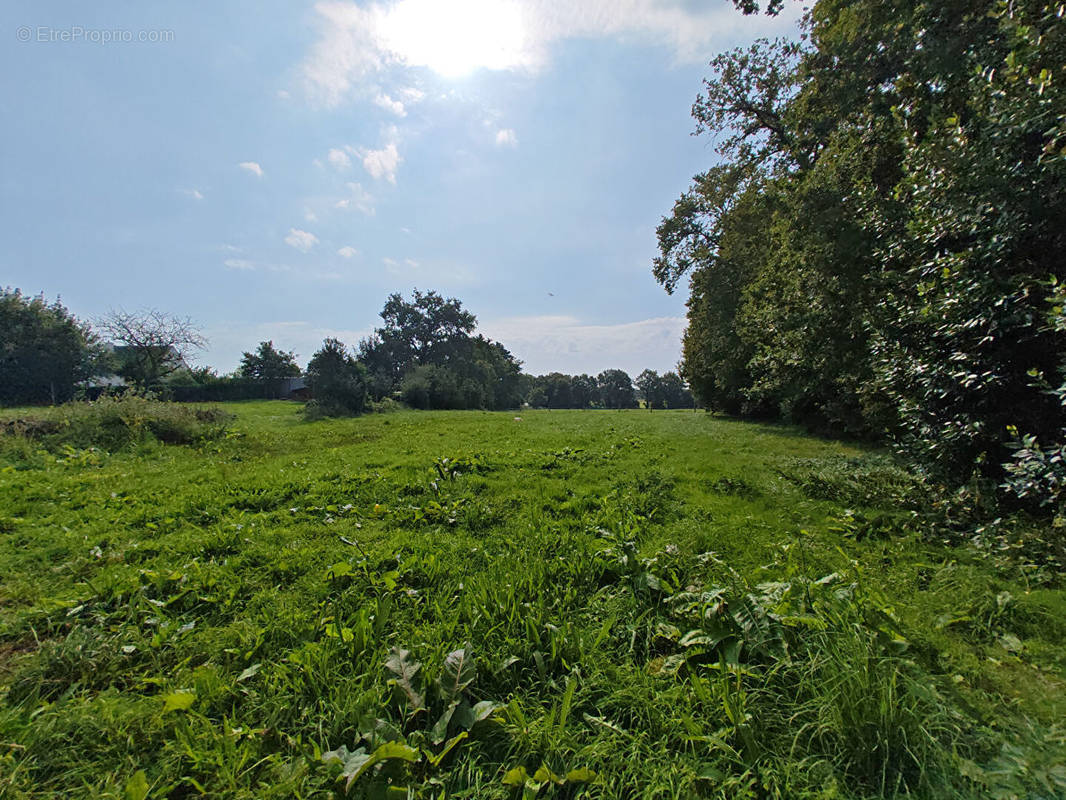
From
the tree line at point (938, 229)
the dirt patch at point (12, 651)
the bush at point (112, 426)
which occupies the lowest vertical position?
the dirt patch at point (12, 651)

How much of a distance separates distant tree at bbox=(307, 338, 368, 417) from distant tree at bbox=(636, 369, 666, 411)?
6898 cm

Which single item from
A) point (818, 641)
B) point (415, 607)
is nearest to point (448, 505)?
point (415, 607)

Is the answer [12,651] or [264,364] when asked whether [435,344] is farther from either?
[12,651]

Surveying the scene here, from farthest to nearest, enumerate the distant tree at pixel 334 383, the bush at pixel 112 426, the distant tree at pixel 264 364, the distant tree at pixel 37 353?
the distant tree at pixel 264 364, the distant tree at pixel 37 353, the distant tree at pixel 334 383, the bush at pixel 112 426

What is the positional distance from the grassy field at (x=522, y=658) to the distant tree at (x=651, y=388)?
267 ft

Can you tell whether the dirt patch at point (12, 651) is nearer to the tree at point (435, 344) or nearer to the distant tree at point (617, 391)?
the tree at point (435, 344)

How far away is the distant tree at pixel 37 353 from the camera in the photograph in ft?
86.4

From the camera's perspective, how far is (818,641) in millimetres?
2078

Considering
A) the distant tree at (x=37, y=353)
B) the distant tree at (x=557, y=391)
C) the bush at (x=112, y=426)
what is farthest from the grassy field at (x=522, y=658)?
the distant tree at (x=557, y=391)

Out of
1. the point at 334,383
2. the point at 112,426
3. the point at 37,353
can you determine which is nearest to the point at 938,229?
the point at 112,426

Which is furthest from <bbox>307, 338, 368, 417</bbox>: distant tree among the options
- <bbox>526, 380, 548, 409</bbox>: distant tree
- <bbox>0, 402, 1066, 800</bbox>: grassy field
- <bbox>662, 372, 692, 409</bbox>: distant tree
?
<bbox>662, 372, 692, 409</bbox>: distant tree

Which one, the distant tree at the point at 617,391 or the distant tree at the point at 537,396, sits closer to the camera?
the distant tree at the point at 537,396

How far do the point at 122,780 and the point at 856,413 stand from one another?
48.5 feet

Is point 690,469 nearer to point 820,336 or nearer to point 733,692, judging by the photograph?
point 820,336
